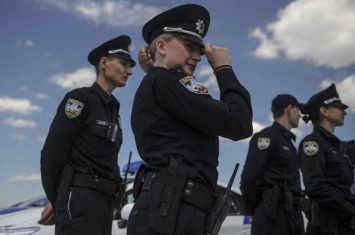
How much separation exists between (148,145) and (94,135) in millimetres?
1550

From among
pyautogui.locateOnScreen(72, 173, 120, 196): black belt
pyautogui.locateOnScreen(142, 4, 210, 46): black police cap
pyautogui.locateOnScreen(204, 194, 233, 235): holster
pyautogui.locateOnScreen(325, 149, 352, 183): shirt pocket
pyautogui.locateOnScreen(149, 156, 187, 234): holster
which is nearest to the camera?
pyautogui.locateOnScreen(149, 156, 187, 234): holster

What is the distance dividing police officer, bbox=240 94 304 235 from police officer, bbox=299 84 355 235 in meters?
0.35

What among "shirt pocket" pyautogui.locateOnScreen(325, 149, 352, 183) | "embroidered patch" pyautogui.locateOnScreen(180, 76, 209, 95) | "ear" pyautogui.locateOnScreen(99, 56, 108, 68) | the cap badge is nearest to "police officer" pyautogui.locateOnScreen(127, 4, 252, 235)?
"embroidered patch" pyautogui.locateOnScreen(180, 76, 209, 95)

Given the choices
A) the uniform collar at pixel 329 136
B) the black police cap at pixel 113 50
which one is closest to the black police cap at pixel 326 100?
the uniform collar at pixel 329 136

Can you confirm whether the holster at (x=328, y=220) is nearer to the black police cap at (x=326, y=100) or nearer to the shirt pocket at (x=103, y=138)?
the black police cap at (x=326, y=100)

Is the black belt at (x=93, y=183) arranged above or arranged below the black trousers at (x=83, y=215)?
above

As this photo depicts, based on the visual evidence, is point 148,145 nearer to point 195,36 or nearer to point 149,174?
point 149,174

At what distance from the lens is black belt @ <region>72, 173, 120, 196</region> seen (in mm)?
3486

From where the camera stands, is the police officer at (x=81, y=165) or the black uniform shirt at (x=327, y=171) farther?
the black uniform shirt at (x=327, y=171)

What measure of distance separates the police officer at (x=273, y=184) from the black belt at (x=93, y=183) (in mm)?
1955

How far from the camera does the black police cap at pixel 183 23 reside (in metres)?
2.42

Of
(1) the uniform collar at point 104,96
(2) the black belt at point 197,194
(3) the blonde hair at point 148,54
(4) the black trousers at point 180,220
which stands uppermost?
(1) the uniform collar at point 104,96

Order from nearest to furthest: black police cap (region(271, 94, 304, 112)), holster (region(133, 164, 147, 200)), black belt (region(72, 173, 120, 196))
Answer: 1. holster (region(133, 164, 147, 200))
2. black belt (region(72, 173, 120, 196))
3. black police cap (region(271, 94, 304, 112))

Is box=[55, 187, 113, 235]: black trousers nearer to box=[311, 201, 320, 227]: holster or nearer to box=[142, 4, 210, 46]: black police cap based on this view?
box=[142, 4, 210, 46]: black police cap
